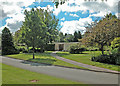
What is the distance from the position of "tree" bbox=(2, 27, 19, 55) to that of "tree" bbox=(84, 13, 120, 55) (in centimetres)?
2645

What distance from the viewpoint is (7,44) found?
41406 mm

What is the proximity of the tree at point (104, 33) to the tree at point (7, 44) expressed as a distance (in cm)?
2645

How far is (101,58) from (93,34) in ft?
14.2

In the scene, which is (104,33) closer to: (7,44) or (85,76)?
(85,76)

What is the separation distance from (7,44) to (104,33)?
99.1 ft

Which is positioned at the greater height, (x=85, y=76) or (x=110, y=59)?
(x=110, y=59)

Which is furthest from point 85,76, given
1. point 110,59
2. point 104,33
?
point 104,33

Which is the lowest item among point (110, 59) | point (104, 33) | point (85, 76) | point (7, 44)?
point (85, 76)

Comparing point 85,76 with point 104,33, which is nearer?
point 85,76

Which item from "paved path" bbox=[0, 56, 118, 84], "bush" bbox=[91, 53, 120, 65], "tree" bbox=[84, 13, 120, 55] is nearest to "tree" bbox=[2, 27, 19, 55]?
"tree" bbox=[84, 13, 120, 55]

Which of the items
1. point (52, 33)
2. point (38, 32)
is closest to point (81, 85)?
point (38, 32)

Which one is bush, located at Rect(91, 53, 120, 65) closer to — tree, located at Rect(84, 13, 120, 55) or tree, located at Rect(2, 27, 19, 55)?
tree, located at Rect(84, 13, 120, 55)

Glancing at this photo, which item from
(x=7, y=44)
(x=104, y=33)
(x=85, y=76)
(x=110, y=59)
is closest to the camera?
(x=85, y=76)

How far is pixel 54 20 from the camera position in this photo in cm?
4688
